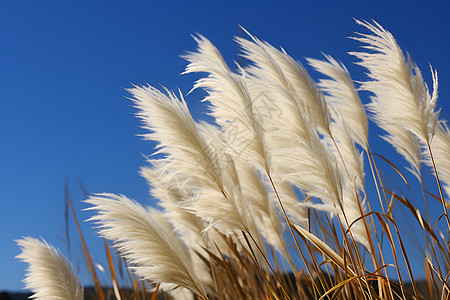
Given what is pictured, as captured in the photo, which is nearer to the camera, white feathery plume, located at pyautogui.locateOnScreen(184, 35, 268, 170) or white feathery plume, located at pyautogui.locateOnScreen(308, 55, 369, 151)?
white feathery plume, located at pyautogui.locateOnScreen(184, 35, 268, 170)

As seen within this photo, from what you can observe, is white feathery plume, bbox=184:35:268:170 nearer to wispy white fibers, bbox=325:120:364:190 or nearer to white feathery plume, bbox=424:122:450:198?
wispy white fibers, bbox=325:120:364:190

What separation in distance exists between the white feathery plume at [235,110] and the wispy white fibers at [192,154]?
0.52 ft

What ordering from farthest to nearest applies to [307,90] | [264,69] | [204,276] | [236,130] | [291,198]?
[204,276] → [291,198] → [307,90] → [264,69] → [236,130]

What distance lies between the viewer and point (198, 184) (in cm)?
170

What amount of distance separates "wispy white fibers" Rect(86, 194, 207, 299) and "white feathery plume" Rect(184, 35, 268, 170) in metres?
0.49

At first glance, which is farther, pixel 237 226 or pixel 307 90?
pixel 307 90

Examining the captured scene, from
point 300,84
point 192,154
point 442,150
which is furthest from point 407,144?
point 192,154

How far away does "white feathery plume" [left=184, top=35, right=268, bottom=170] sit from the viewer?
1.71 metres

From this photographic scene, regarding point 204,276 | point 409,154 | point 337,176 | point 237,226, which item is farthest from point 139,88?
point 204,276

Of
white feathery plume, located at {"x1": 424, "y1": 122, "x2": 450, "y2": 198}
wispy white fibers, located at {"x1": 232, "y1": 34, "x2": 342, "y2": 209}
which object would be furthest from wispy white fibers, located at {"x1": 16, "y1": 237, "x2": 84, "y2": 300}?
white feathery plume, located at {"x1": 424, "y1": 122, "x2": 450, "y2": 198}

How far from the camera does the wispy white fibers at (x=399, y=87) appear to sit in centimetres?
208

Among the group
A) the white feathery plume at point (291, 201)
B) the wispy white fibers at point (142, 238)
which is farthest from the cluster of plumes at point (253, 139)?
the white feathery plume at point (291, 201)

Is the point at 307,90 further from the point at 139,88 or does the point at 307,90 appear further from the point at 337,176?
the point at 139,88

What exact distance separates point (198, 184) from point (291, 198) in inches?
49.0
